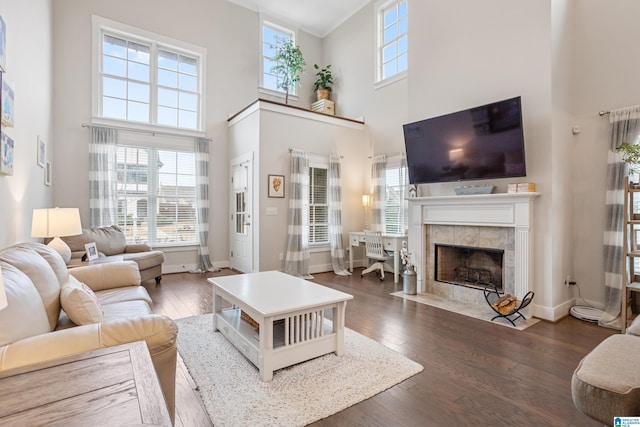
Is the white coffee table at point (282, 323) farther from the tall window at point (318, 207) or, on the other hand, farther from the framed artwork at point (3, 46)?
the tall window at point (318, 207)

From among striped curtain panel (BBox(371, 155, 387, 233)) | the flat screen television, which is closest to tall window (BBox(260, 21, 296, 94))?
A: striped curtain panel (BBox(371, 155, 387, 233))

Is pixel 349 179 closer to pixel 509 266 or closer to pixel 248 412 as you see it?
pixel 509 266

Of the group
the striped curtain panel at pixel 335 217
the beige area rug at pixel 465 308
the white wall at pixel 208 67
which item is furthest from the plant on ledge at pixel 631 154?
the white wall at pixel 208 67

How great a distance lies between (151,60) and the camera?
565 centimetres

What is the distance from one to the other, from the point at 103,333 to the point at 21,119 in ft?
9.29

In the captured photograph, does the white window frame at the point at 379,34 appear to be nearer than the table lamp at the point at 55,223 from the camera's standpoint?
No

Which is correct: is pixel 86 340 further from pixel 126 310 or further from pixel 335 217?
pixel 335 217

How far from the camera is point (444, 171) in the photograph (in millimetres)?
3967

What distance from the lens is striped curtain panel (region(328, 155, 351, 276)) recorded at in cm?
578

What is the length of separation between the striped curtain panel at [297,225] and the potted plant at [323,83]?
2.26 meters

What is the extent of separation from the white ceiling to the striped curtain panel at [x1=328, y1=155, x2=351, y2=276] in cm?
337

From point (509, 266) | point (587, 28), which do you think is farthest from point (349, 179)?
point (587, 28)

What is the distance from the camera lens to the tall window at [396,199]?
5496 millimetres

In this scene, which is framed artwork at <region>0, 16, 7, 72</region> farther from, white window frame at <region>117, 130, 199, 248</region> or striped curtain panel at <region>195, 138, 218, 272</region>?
striped curtain panel at <region>195, 138, 218, 272</region>
